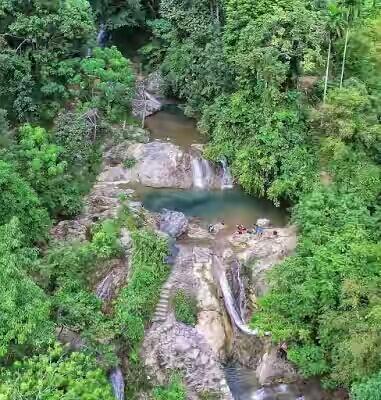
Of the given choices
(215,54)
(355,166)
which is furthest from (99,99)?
(355,166)

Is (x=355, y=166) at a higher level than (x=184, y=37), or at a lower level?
lower

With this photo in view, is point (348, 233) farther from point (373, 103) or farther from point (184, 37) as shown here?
point (184, 37)

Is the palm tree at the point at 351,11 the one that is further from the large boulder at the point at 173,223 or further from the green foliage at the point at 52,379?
the green foliage at the point at 52,379

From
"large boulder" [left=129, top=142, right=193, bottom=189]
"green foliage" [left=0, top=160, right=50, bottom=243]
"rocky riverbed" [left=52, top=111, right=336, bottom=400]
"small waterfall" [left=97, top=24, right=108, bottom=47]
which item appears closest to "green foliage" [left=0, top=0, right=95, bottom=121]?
"rocky riverbed" [left=52, top=111, right=336, bottom=400]

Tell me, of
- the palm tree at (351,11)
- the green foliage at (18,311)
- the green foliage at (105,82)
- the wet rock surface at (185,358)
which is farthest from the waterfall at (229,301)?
the green foliage at (105,82)

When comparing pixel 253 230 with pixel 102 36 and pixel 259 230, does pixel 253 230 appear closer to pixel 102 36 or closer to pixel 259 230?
pixel 259 230

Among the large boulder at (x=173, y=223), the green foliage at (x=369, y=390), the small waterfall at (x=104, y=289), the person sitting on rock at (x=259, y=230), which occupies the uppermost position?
the green foliage at (x=369, y=390)

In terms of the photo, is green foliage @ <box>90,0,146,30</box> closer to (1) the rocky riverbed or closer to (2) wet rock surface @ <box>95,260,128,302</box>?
(1) the rocky riverbed
